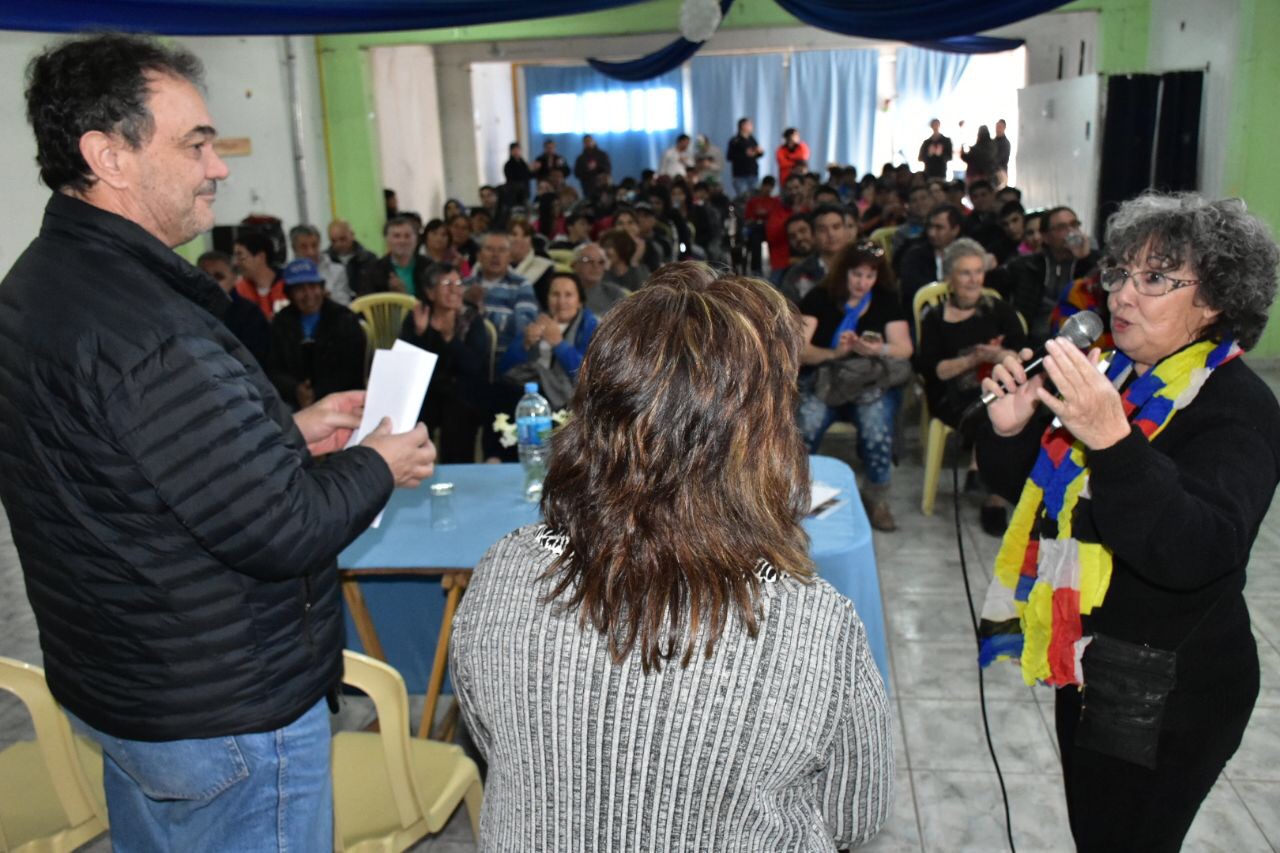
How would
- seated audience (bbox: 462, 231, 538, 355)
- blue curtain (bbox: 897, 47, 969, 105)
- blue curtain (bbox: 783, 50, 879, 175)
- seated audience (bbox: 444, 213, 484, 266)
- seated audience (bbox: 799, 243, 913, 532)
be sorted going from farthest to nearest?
blue curtain (bbox: 783, 50, 879, 175) → blue curtain (bbox: 897, 47, 969, 105) → seated audience (bbox: 444, 213, 484, 266) → seated audience (bbox: 462, 231, 538, 355) → seated audience (bbox: 799, 243, 913, 532)

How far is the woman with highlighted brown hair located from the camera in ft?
2.94

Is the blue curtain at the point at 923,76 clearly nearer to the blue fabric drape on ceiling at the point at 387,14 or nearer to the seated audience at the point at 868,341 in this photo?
the blue fabric drape on ceiling at the point at 387,14

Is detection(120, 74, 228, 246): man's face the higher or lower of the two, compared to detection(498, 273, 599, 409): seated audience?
higher

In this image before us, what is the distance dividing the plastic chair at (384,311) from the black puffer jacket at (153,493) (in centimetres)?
366

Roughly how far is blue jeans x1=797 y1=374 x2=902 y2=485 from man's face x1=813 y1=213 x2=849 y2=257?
101 cm

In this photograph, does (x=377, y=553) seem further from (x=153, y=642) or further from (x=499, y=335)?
(x=499, y=335)

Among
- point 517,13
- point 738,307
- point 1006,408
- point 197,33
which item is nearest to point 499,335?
A: point 517,13

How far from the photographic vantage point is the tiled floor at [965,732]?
2.27m

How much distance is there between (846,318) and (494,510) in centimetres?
204

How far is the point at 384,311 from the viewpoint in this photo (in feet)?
16.7

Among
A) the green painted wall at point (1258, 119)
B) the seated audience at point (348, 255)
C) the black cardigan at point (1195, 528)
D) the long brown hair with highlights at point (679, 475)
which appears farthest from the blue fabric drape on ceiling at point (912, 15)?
the long brown hair with highlights at point (679, 475)

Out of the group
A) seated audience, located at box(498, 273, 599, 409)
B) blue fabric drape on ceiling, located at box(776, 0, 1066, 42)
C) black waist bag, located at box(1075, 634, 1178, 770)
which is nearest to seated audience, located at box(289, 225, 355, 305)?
seated audience, located at box(498, 273, 599, 409)

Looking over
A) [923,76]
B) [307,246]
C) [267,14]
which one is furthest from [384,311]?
[923,76]

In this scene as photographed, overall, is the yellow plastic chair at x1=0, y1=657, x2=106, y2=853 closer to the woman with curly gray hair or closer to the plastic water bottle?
the plastic water bottle
